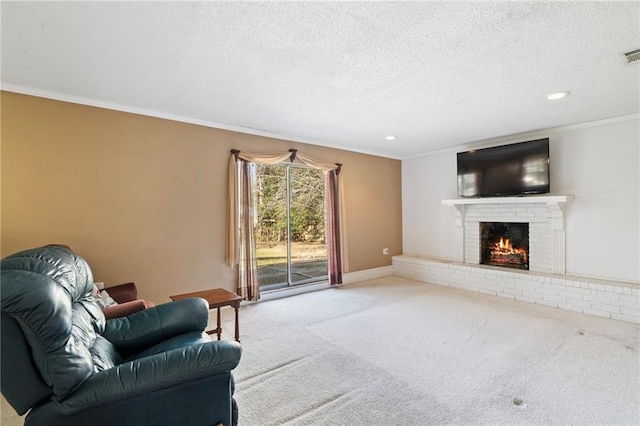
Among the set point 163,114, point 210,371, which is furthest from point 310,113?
point 210,371

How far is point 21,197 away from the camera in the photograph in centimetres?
283

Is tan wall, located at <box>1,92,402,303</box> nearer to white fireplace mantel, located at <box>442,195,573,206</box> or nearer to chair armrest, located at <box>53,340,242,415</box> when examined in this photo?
chair armrest, located at <box>53,340,242,415</box>

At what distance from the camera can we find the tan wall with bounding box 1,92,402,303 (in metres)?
2.86

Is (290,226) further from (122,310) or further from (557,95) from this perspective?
(557,95)

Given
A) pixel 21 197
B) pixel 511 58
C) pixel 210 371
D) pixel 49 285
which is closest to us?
pixel 49 285

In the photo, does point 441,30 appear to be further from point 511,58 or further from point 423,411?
point 423,411

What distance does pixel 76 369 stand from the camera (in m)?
1.30

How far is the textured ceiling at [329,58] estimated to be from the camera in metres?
1.81

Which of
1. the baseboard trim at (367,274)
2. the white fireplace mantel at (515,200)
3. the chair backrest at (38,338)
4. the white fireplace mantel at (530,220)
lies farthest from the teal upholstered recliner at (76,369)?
the white fireplace mantel at (530,220)

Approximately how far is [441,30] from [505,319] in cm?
328

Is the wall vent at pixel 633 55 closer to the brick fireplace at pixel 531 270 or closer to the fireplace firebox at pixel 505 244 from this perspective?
the brick fireplace at pixel 531 270

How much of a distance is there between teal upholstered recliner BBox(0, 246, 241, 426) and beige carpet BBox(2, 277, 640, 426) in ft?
2.20

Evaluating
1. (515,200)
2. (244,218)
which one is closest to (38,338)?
(244,218)

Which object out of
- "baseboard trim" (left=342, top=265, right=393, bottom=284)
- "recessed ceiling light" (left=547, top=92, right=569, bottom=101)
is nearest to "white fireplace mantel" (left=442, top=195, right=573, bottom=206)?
"recessed ceiling light" (left=547, top=92, right=569, bottom=101)
